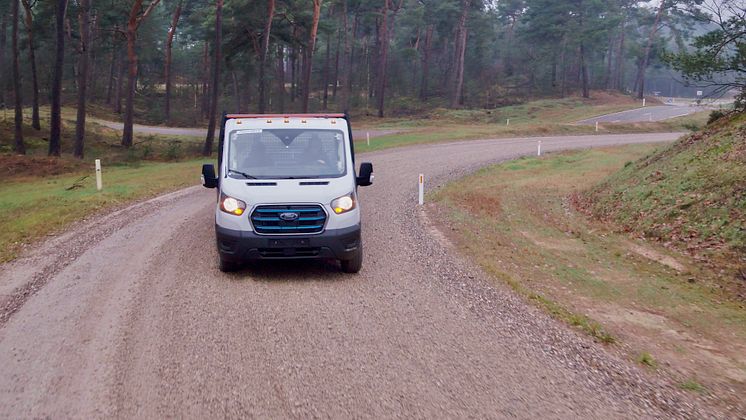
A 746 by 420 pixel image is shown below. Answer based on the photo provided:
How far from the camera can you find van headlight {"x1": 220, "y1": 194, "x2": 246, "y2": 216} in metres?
9.27

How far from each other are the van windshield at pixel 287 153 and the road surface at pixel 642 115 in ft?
152

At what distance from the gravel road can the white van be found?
1.69ft

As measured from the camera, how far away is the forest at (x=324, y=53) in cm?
4338

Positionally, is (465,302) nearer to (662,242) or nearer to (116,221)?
(662,242)

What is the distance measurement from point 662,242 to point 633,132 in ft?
116

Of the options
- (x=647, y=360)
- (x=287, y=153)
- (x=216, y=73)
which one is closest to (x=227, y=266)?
(x=287, y=153)

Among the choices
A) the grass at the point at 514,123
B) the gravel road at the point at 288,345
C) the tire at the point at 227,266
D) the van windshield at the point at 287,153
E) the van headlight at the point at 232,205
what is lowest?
the gravel road at the point at 288,345

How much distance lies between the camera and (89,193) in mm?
19000

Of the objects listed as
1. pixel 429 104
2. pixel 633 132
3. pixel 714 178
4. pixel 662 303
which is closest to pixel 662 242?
pixel 714 178

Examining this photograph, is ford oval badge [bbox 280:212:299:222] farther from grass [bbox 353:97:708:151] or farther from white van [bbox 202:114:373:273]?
grass [bbox 353:97:708:151]

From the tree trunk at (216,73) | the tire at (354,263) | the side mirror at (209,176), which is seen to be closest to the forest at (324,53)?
the tree trunk at (216,73)

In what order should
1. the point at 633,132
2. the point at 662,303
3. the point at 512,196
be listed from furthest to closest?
the point at 633,132, the point at 512,196, the point at 662,303

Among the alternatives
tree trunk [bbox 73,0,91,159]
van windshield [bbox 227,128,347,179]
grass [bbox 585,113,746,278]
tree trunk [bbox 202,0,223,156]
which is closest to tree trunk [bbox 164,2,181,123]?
tree trunk [bbox 202,0,223,156]

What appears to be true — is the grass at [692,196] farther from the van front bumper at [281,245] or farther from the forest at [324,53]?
the forest at [324,53]
